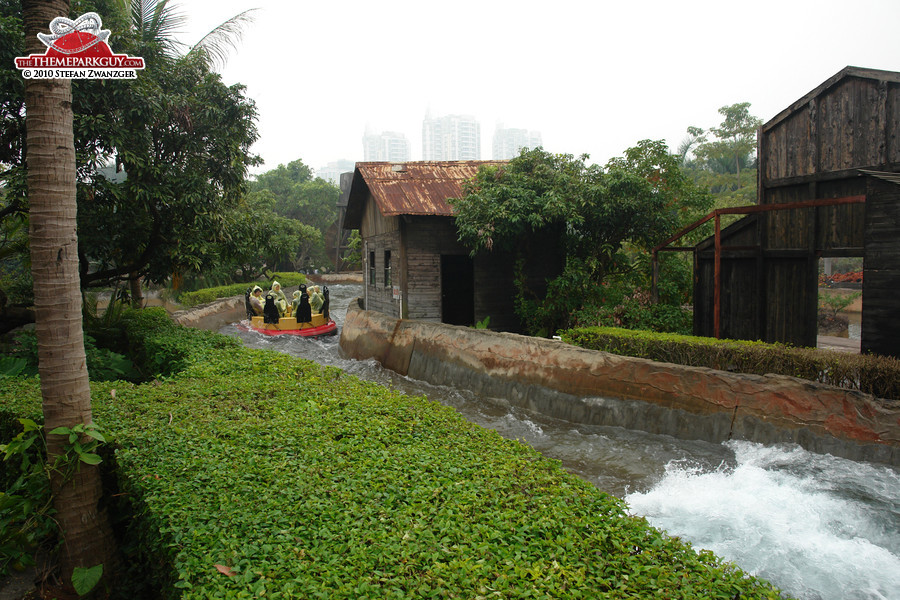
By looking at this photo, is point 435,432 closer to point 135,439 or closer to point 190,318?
point 135,439

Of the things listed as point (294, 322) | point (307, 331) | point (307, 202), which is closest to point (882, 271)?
point (307, 331)

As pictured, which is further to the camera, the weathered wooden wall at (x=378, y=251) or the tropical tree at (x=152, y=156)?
the weathered wooden wall at (x=378, y=251)

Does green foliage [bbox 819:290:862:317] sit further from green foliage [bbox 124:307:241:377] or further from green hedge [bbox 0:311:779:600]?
green foliage [bbox 124:307:241:377]

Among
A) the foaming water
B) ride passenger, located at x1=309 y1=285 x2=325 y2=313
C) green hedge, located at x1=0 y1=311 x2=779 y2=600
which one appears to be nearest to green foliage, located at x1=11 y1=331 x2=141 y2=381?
green hedge, located at x1=0 y1=311 x2=779 y2=600

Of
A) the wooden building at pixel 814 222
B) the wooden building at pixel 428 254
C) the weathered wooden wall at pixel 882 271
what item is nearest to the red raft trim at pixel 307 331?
the wooden building at pixel 428 254

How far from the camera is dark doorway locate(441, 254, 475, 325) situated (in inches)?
693

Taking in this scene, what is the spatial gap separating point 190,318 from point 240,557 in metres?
19.6

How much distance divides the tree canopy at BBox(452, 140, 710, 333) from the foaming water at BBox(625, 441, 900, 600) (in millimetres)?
6160

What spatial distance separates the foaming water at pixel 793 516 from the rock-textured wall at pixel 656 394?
12.7 inches

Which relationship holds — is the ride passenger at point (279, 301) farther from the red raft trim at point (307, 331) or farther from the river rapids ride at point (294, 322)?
the red raft trim at point (307, 331)

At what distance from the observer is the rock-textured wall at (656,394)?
697 centimetres

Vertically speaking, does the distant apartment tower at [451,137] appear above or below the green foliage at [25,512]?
above

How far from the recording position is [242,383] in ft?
21.2

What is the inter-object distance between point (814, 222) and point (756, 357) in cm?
332
